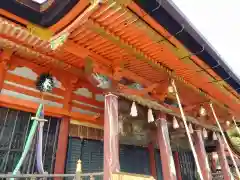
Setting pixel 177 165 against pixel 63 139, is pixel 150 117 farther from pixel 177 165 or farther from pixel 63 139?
pixel 177 165

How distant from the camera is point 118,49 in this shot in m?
4.25

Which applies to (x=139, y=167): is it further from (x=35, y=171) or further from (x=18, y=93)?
(x=18, y=93)

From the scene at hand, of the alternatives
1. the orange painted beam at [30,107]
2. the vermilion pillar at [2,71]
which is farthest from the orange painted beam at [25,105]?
the vermilion pillar at [2,71]

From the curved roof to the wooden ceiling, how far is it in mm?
116

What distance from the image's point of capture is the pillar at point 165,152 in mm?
5129

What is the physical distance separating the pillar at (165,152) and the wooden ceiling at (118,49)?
30.3 inches

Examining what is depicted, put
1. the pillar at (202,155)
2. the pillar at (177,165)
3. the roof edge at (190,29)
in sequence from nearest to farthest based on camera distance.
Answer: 1. the roof edge at (190,29)
2. the pillar at (202,155)
3. the pillar at (177,165)

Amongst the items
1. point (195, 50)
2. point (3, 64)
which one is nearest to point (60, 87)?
point (3, 64)

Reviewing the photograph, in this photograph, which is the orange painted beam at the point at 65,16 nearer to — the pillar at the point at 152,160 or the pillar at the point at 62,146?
the pillar at the point at 62,146

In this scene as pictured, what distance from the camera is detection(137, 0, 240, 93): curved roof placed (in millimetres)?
3283

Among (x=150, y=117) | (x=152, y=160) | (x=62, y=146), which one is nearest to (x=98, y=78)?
(x=150, y=117)

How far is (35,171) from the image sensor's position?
4.51m

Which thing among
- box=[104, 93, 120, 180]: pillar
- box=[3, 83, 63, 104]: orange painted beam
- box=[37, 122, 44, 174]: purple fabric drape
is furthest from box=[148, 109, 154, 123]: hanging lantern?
box=[37, 122, 44, 174]: purple fabric drape

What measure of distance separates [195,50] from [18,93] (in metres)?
4.48
